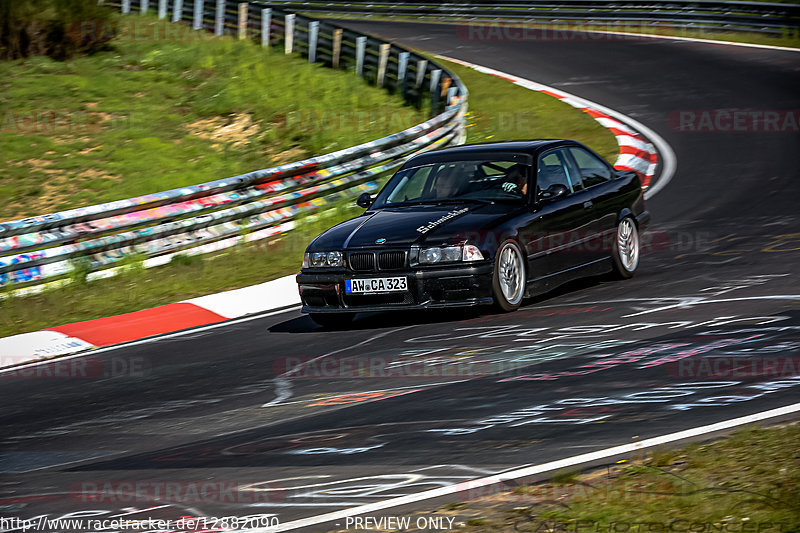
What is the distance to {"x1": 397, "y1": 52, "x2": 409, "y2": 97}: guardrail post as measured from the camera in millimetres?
23641

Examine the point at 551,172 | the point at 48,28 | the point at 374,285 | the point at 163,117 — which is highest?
the point at 551,172

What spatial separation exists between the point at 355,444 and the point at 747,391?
2.20 m

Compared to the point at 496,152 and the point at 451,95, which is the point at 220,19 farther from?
the point at 496,152

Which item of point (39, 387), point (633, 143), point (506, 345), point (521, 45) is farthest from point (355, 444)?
point (521, 45)

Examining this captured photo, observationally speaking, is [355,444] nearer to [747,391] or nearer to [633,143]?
[747,391]

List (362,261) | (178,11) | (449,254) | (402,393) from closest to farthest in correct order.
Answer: (402,393)
(449,254)
(362,261)
(178,11)

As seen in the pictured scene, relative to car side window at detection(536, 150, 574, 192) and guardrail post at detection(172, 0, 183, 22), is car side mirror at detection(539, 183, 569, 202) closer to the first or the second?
car side window at detection(536, 150, 574, 192)

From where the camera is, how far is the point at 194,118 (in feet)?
73.9

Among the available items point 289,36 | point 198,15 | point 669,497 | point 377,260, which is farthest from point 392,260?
point 198,15

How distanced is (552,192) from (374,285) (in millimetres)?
1891

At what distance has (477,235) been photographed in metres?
9.46

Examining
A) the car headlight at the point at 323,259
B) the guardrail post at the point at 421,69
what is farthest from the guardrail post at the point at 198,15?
the car headlight at the point at 323,259

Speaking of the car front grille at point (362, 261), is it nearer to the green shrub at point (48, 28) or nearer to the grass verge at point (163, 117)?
the grass verge at point (163, 117)

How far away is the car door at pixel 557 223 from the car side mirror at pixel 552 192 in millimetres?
19
